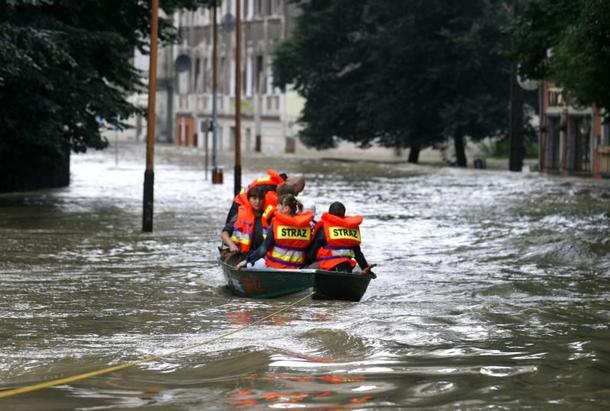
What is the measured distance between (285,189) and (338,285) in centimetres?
131

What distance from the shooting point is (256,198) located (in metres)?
19.8

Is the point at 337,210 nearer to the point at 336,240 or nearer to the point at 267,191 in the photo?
the point at 336,240

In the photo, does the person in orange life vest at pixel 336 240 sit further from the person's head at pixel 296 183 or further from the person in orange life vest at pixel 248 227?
the person in orange life vest at pixel 248 227

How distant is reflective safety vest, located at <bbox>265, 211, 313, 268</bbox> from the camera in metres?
18.4

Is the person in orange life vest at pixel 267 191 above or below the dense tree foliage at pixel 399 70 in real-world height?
below

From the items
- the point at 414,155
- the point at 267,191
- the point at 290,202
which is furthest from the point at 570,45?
the point at 414,155

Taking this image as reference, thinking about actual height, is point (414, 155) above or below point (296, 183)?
below

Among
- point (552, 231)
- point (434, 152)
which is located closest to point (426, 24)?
point (434, 152)

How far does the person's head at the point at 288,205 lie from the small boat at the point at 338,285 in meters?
0.90

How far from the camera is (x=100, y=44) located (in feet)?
114

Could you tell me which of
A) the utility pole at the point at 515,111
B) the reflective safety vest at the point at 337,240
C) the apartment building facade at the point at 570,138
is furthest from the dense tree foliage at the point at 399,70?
the reflective safety vest at the point at 337,240

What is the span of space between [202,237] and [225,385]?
1569 cm

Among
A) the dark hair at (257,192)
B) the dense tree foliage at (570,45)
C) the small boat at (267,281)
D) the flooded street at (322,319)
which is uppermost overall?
the dense tree foliage at (570,45)

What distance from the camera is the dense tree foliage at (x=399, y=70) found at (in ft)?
208
